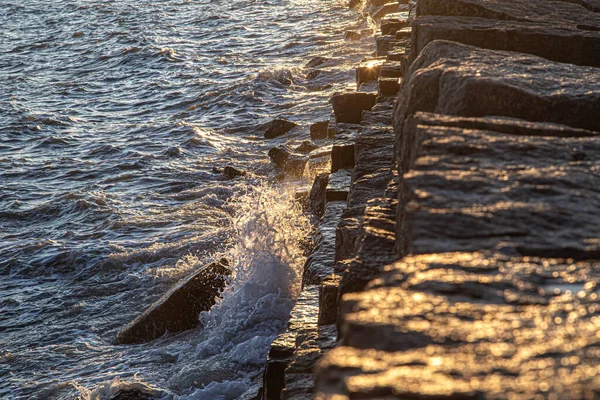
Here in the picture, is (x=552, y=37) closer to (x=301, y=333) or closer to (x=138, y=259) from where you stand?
(x=301, y=333)

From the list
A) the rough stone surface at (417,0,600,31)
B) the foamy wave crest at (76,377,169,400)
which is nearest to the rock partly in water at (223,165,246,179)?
the foamy wave crest at (76,377,169,400)

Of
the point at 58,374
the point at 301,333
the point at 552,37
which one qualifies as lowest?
the point at 58,374

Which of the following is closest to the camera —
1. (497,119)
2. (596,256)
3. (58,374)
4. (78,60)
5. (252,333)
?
(596,256)

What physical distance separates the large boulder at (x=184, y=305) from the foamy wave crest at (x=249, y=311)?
0.13m

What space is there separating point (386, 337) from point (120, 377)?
5.37m

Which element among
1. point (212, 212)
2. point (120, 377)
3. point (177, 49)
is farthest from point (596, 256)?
point (177, 49)

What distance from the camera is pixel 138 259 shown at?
30.0ft

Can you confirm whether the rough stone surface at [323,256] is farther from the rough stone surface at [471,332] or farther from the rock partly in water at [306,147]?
the rock partly in water at [306,147]

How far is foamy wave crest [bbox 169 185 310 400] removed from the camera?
5992mm

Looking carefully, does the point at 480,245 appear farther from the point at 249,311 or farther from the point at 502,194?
the point at 249,311

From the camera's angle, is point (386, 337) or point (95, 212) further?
point (95, 212)

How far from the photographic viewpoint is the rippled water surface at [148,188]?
21.9 feet

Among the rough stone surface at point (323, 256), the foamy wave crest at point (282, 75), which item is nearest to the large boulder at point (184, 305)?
the rough stone surface at point (323, 256)

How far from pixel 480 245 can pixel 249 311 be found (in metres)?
4.85
